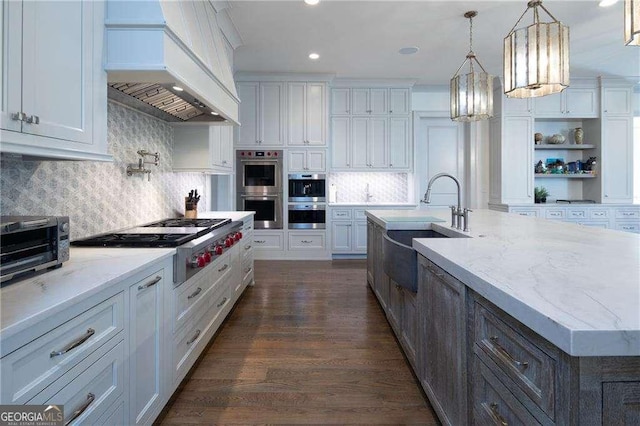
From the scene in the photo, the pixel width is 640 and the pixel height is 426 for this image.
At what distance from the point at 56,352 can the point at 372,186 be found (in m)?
5.66

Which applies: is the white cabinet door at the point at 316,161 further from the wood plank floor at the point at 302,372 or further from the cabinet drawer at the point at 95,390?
the cabinet drawer at the point at 95,390

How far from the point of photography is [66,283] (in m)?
1.18

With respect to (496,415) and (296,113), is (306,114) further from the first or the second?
(496,415)

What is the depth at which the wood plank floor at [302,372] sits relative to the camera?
1.84 m

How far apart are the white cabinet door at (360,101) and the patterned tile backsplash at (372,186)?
1089mm

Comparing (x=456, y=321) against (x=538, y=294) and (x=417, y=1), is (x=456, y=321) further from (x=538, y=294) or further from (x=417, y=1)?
Result: (x=417, y=1)

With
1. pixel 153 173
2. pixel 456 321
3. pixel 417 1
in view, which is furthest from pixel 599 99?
pixel 153 173

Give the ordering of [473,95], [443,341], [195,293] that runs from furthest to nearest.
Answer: [473,95] → [195,293] → [443,341]

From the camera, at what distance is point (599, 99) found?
5816 mm

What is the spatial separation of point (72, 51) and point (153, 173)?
157cm

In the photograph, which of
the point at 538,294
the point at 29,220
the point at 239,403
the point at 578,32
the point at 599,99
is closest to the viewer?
the point at 538,294

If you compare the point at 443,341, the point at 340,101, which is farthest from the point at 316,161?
the point at 443,341

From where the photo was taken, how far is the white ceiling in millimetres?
3648

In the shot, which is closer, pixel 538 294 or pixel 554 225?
pixel 538 294
